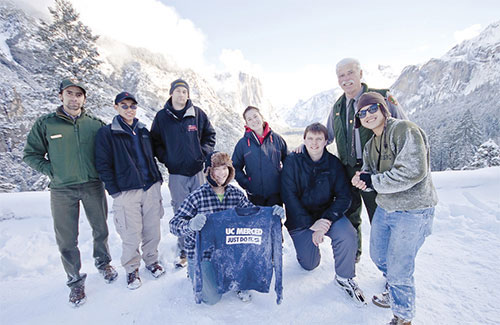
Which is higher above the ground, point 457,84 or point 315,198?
point 457,84

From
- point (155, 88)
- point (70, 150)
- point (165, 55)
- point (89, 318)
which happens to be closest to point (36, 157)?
point (70, 150)

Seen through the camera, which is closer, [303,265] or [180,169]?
[303,265]

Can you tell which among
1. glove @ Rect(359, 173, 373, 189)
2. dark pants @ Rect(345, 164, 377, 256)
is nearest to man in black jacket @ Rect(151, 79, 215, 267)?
dark pants @ Rect(345, 164, 377, 256)

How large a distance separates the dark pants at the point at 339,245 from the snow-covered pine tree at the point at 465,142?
104ft

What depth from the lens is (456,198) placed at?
18.4ft

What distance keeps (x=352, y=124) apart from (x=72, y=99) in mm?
4072

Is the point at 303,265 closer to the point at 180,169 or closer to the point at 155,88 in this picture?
the point at 180,169

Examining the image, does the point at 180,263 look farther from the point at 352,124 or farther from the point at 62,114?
the point at 352,124

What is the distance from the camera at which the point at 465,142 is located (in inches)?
1045

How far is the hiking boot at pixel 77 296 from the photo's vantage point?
2.99m

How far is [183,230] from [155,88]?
111294 mm

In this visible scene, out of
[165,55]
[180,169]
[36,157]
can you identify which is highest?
[165,55]

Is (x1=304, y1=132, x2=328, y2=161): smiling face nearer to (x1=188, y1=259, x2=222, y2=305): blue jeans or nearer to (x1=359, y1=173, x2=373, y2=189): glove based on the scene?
(x1=359, y1=173, x2=373, y2=189): glove

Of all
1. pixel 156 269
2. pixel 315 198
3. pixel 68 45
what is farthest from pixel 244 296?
pixel 68 45
